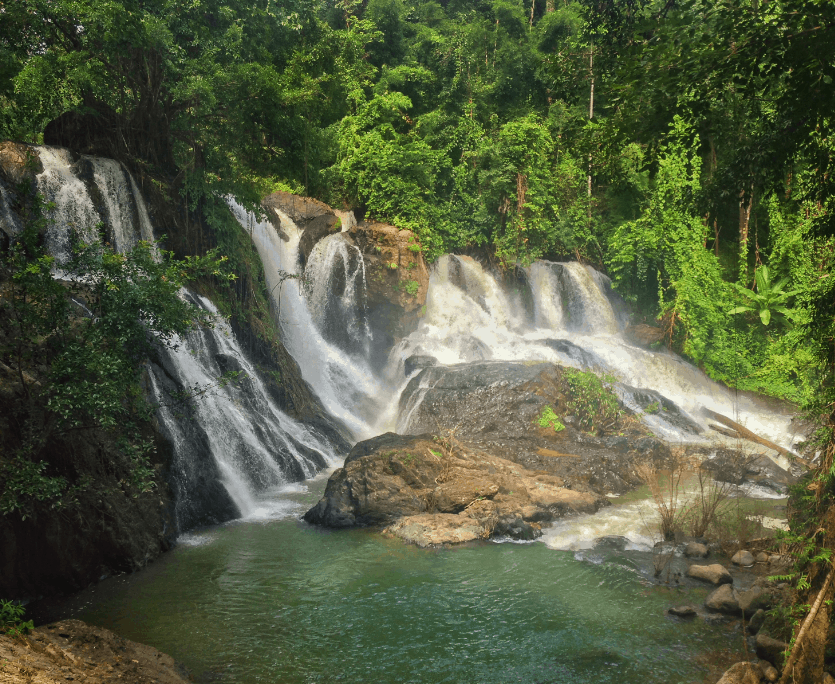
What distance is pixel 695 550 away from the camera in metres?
8.65

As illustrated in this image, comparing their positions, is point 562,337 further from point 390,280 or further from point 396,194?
point 396,194

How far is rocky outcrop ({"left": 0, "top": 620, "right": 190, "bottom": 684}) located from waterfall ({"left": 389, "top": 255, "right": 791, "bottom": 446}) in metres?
10.1

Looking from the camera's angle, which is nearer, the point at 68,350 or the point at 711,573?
the point at 68,350

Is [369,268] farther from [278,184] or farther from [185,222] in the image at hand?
[185,222]

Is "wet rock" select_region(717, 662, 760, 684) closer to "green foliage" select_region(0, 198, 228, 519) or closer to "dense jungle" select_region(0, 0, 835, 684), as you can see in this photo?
"dense jungle" select_region(0, 0, 835, 684)

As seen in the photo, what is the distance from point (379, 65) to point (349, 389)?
1808 cm

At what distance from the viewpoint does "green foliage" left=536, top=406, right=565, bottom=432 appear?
1356 cm

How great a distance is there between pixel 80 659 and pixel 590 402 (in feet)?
37.4

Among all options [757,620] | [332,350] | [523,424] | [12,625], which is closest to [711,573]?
[757,620]

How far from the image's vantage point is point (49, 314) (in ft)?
23.0

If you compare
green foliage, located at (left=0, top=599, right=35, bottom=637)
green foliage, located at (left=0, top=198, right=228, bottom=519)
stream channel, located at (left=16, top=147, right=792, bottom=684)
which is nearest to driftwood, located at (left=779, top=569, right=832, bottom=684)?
stream channel, located at (left=16, top=147, right=792, bottom=684)

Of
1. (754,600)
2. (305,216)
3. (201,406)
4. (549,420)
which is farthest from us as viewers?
(305,216)

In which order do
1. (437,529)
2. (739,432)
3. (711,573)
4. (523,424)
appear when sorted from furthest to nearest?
(739,432) < (523,424) < (437,529) < (711,573)

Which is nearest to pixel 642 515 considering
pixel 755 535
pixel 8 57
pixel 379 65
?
pixel 755 535
